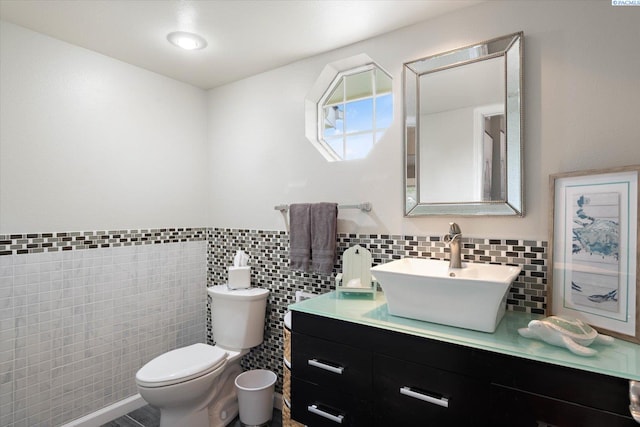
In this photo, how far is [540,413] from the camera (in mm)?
1093

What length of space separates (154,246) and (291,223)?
3.53ft

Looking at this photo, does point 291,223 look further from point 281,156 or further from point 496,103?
point 496,103

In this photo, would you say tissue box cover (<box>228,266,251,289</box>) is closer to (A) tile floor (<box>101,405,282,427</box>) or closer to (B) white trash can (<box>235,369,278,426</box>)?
(B) white trash can (<box>235,369,278,426</box>)

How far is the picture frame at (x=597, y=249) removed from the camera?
125 centimetres

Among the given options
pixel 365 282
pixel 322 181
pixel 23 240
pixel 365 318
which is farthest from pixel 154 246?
pixel 365 318

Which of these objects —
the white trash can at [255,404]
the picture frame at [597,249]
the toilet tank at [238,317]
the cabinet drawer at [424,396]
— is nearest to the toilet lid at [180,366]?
the toilet tank at [238,317]

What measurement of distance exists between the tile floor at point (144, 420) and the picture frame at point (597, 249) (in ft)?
5.88

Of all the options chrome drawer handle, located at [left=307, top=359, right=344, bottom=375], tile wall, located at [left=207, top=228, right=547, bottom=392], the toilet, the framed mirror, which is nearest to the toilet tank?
the toilet

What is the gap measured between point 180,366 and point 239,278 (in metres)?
0.66

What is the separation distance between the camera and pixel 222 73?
2574 millimetres

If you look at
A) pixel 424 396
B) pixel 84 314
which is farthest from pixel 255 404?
pixel 424 396

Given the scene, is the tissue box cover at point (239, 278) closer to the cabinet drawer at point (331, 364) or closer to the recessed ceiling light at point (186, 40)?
the cabinet drawer at point (331, 364)

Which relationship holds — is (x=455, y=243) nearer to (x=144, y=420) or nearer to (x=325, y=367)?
(x=325, y=367)

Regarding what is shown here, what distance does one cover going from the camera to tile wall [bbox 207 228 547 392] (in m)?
1.56
